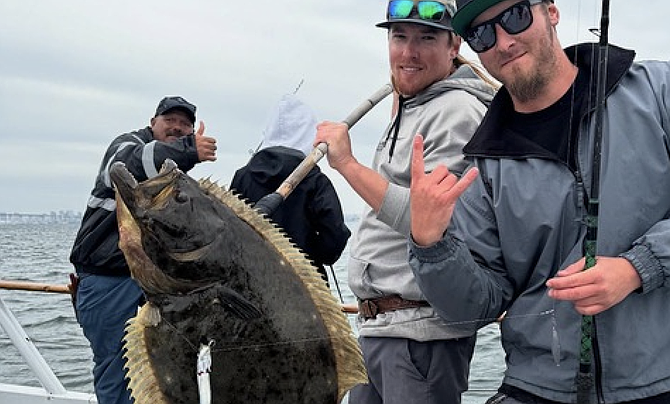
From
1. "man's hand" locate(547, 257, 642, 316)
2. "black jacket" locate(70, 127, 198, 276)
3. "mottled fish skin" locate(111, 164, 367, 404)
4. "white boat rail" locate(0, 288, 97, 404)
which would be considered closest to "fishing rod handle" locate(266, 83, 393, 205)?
"mottled fish skin" locate(111, 164, 367, 404)

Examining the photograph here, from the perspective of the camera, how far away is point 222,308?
2469mm

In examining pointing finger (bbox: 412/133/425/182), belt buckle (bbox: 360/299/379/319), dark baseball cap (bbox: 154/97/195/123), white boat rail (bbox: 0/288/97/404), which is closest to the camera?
pointing finger (bbox: 412/133/425/182)

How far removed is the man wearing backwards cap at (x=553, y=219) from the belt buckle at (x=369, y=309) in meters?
0.55

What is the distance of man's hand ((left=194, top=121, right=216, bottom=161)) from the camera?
439 centimetres

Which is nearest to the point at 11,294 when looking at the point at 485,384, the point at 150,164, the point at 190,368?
the point at 485,384

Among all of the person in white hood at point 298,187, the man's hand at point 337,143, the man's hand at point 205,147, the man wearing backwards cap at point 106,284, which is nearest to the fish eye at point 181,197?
the man's hand at point 337,143

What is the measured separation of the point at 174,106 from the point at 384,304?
3026mm

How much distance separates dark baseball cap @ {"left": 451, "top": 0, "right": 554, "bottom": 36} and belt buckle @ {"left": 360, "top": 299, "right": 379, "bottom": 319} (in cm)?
114

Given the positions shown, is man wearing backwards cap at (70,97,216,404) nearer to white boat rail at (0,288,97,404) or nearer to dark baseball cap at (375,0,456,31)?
white boat rail at (0,288,97,404)

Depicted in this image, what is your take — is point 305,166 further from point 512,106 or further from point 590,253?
point 590,253

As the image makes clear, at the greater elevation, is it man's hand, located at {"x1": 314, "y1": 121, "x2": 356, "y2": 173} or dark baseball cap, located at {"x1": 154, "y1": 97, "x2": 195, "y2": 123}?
man's hand, located at {"x1": 314, "y1": 121, "x2": 356, "y2": 173}

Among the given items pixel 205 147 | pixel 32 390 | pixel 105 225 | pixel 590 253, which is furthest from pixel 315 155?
pixel 32 390

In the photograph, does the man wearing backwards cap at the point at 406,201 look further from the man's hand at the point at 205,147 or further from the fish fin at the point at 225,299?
the man's hand at the point at 205,147

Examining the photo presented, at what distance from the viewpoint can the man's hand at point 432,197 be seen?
2.27 m
